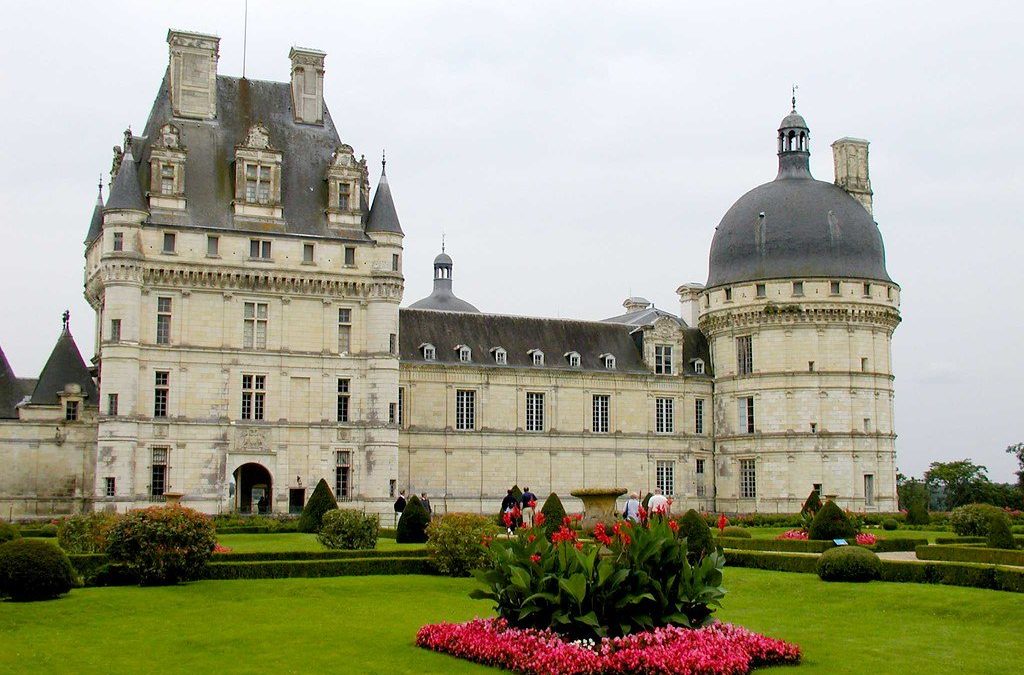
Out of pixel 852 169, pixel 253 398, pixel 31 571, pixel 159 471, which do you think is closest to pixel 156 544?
pixel 31 571

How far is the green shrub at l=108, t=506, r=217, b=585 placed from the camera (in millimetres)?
27484

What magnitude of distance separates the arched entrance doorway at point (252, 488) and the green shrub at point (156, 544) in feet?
84.3

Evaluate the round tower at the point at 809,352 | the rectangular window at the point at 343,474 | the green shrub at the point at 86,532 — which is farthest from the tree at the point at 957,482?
the green shrub at the point at 86,532

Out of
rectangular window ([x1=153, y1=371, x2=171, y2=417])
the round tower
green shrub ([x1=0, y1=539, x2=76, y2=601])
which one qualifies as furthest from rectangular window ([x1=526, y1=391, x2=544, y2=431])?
green shrub ([x1=0, y1=539, x2=76, y2=601])

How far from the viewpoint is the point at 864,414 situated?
6400 cm

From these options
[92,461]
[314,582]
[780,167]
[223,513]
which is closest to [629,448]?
[780,167]

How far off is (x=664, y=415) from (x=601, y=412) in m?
4.01

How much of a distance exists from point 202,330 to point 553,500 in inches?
802

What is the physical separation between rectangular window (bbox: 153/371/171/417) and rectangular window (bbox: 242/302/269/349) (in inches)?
146

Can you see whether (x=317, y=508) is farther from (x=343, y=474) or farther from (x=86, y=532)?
(x=86, y=532)

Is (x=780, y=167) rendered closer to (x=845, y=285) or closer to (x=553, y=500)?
(x=845, y=285)

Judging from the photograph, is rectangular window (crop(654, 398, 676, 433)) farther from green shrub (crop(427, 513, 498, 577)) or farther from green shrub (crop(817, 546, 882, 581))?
green shrub (crop(817, 546, 882, 581))

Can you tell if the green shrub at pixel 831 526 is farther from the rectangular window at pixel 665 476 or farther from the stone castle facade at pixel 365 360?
the rectangular window at pixel 665 476

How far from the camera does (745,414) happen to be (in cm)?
6644
